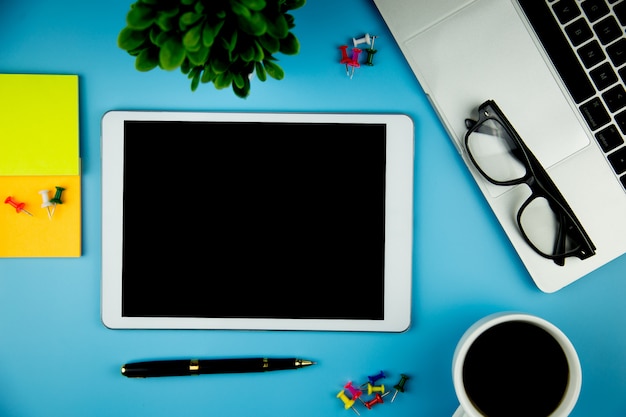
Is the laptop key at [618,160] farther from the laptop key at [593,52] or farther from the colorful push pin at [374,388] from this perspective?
the colorful push pin at [374,388]

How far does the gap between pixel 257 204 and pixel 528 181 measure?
0.37 m

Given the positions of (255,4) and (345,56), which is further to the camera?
(345,56)

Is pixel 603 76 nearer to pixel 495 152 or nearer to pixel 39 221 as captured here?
pixel 495 152

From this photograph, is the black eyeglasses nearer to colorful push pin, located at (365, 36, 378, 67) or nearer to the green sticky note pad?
colorful push pin, located at (365, 36, 378, 67)

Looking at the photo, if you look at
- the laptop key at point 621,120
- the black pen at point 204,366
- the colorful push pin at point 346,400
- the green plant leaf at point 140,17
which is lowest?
the colorful push pin at point 346,400

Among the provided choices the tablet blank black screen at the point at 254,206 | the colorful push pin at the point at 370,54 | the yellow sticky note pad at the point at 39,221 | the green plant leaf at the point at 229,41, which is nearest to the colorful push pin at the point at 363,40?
the colorful push pin at the point at 370,54

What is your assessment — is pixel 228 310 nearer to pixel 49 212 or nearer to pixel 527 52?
pixel 49 212

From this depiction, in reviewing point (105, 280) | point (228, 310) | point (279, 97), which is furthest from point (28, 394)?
point (279, 97)

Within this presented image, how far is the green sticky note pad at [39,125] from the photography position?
2.19 ft

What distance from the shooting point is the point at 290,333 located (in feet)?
2.28

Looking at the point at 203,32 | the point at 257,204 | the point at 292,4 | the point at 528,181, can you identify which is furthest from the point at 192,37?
the point at 528,181

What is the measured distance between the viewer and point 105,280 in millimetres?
670

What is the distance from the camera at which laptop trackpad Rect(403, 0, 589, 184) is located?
64cm

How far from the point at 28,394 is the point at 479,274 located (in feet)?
2.25
